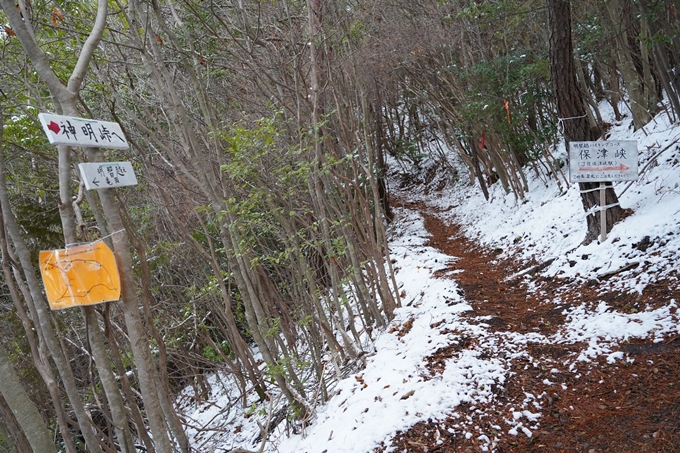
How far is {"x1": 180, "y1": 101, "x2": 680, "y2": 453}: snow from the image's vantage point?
3992 mm

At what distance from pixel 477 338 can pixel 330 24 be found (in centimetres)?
497

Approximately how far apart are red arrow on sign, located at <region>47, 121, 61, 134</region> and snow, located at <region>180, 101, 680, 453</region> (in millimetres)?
3211

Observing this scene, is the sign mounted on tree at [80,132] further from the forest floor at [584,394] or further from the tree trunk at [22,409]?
the forest floor at [584,394]

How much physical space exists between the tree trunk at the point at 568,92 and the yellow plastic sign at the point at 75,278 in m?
6.11

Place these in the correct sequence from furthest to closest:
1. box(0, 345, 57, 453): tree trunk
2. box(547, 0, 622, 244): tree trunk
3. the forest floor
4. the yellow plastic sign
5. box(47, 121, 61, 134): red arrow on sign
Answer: box(547, 0, 622, 244): tree trunk, the forest floor, box(0, 345, 57, 453): tree trunk, the yellow plastic sign, box(47, 121, 61, 134): red arrow on sign

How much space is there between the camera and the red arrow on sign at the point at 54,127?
2.50 meters

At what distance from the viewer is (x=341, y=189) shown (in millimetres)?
6418

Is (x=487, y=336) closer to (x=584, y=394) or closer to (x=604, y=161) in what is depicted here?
(x=584, y=394)

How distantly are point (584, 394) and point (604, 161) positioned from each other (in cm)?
364

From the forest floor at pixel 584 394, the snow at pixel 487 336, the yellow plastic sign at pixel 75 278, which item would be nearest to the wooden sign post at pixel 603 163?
the snow at pixel 487 336

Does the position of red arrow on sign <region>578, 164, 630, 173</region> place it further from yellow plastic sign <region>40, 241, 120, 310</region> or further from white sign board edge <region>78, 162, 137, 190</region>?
yellow plastic sign <region>40, 241, 120, 310</region>

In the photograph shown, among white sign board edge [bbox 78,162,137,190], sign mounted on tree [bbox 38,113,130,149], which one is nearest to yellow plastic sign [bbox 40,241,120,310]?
white sign board edge [bbox 78,162,137,190]

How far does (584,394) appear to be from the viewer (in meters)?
3.74

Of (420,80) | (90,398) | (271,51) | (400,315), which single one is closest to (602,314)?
(400,315)
